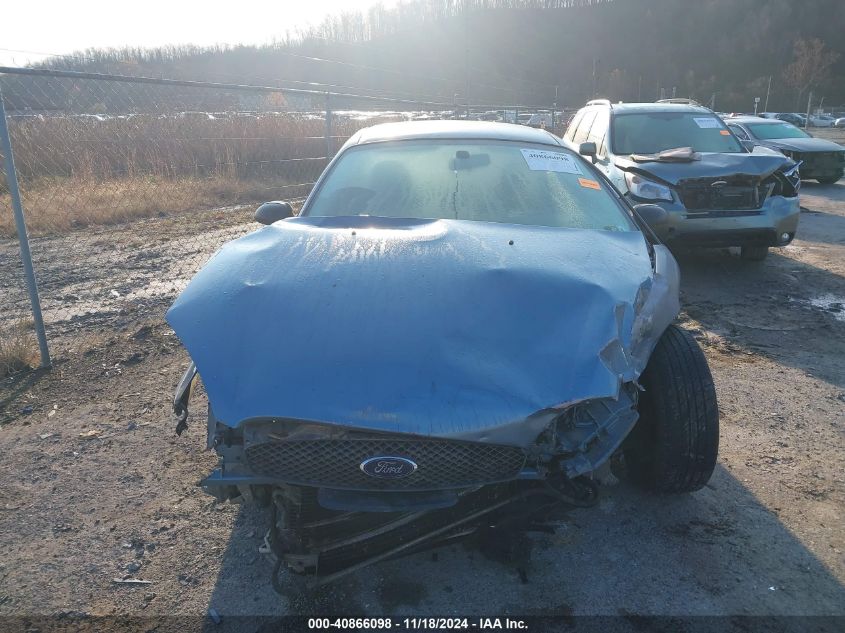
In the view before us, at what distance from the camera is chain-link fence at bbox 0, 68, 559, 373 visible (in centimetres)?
564

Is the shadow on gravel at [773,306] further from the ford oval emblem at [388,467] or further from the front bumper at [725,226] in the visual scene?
the ford oval emblem at [388,467]

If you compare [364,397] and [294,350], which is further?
[294,350]

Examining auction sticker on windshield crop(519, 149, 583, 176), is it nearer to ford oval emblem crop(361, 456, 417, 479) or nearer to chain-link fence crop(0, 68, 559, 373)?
ford oval emblem crop(361, 456, 417, 479)

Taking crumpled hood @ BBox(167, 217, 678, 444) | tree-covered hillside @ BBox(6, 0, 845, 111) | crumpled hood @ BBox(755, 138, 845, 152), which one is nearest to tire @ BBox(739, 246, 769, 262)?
crumpled hood @ BBox(167, 217, 678, 444)

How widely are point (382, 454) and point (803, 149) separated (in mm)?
13899

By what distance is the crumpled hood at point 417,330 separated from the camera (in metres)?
1.90

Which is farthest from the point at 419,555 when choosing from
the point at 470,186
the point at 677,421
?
the point at 470,186

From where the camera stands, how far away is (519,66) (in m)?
79.7

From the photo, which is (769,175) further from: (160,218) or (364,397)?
(160,218)

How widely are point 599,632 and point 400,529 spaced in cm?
78

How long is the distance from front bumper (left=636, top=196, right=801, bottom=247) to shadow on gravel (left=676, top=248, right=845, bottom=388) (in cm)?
47

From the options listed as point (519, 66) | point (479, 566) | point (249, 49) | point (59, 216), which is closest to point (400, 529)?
point (479, 566)

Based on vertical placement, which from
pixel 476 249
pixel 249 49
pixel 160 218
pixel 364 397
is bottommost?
pixel 160 218

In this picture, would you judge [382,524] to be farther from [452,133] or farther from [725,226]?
[725,226]
